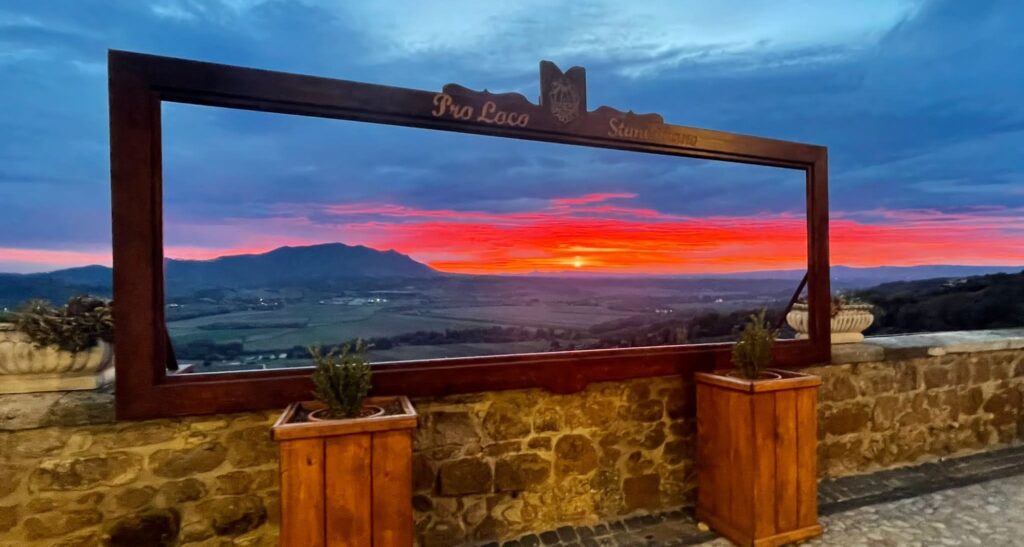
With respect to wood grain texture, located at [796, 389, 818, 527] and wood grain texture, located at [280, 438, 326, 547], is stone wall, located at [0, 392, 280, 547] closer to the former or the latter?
wood grain texture, located at [280, 438, 326, 547]

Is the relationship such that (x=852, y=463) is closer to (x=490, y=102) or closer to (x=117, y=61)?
(x=490, y=102)

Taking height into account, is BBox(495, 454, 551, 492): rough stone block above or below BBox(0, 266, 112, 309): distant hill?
below

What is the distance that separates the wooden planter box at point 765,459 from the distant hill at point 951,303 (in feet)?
11.8

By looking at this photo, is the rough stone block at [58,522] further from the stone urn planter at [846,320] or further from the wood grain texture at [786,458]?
the stone urn planter at [846,320]

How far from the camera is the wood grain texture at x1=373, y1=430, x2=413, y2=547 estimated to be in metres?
1.84

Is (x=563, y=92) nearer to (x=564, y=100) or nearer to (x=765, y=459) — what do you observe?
(x=564, y=100)

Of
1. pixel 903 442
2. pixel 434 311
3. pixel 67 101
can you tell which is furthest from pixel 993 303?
pixel 67 101

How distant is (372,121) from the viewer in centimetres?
242

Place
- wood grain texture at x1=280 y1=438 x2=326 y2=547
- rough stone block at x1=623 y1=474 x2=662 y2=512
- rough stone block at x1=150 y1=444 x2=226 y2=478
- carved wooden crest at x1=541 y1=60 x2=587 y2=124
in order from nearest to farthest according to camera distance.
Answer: wood grain texture at x1=280 y1=438 x2=326 y2=547, rough stone block at x1=150 y1=444 x2=226 y2=478, carved wooden crest at x1=541 y1=60 x2=587 y2=124, rough stone block at x1=623 y1=474 x2=662 y2=512

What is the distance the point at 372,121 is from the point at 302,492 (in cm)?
180

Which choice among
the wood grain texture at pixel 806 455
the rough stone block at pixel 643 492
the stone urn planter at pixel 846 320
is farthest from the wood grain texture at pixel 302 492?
the stone urn planter at pixel 846 320

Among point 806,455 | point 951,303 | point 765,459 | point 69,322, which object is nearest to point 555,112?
point 765,459

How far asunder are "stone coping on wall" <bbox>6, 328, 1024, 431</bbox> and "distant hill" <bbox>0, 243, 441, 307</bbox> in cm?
46

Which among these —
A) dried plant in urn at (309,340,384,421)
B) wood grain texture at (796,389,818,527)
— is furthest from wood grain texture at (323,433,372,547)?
wood grain texture at (796,389,818,527)
